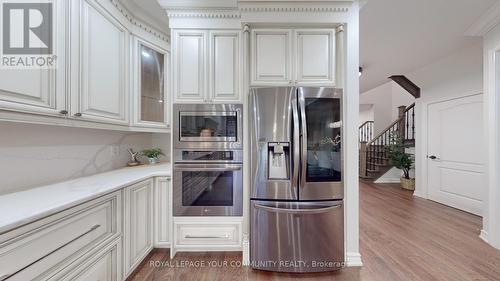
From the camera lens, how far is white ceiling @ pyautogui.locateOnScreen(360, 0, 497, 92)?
223cm

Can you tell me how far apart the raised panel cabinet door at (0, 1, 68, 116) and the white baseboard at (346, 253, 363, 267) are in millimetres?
A: 2644

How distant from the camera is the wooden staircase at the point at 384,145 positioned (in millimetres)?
5527

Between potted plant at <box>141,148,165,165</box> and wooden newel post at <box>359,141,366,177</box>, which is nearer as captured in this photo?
potted plant at <box>141,148,165,165</box>

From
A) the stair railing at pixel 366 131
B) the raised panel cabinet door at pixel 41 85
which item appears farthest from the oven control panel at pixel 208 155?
the stair railing at pixel 366 131

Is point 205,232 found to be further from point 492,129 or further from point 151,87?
point 492,129

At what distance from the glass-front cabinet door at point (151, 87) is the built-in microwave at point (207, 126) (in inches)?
19.8

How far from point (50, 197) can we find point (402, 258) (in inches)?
119

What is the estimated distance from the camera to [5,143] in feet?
4.29

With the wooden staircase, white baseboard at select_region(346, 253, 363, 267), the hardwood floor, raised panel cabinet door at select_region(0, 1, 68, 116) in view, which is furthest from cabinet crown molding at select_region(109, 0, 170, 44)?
the wooden staircase

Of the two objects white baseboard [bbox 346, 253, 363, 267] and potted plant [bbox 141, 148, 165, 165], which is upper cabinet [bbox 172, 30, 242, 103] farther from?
white baseboard [bbox 346, 253, 363, 267]

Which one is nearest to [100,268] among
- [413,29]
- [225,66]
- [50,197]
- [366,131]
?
[50,197]

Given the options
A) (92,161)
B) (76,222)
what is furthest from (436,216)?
(92,161)

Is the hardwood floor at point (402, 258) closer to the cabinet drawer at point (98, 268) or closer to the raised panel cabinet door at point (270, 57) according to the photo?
the cabinet drawer at point (98, 268)

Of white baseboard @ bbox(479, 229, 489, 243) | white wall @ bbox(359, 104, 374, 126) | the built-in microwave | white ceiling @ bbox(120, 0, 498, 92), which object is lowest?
white baseboard @ bbox(479, 229, 489, 243)
